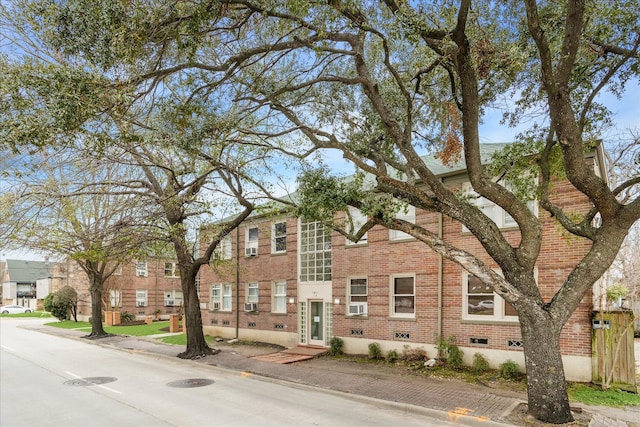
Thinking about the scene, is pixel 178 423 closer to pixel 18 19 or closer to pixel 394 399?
pixel 394 399

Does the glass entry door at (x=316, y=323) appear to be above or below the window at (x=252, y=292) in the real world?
below

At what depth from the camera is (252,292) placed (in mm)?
23688

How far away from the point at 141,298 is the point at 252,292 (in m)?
22.2

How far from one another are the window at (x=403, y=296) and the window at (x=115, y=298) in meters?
30.3

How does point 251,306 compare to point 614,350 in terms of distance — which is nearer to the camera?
point 614,350

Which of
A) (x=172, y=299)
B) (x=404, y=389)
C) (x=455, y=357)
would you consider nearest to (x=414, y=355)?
(x=455, y=357)

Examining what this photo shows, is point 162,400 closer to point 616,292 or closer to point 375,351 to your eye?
point 375,351

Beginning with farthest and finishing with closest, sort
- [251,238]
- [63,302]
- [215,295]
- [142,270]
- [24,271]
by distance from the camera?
[24,271] < [142,270] < [63,302] < [215,295] < [251,238]

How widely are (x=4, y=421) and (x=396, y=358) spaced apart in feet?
37.6

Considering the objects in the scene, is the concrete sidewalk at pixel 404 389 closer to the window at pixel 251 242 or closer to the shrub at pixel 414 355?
the shrub at pixel 414 355

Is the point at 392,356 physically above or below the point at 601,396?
below

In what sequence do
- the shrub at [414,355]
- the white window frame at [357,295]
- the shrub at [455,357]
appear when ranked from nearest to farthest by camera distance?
1. the shrub at [455,357]
2. the shrub at [414,355]
3. the white window frame at [357,295]

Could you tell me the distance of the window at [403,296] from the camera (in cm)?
1634

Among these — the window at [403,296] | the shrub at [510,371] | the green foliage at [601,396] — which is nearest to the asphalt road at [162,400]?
the green foliage at [601,396]
